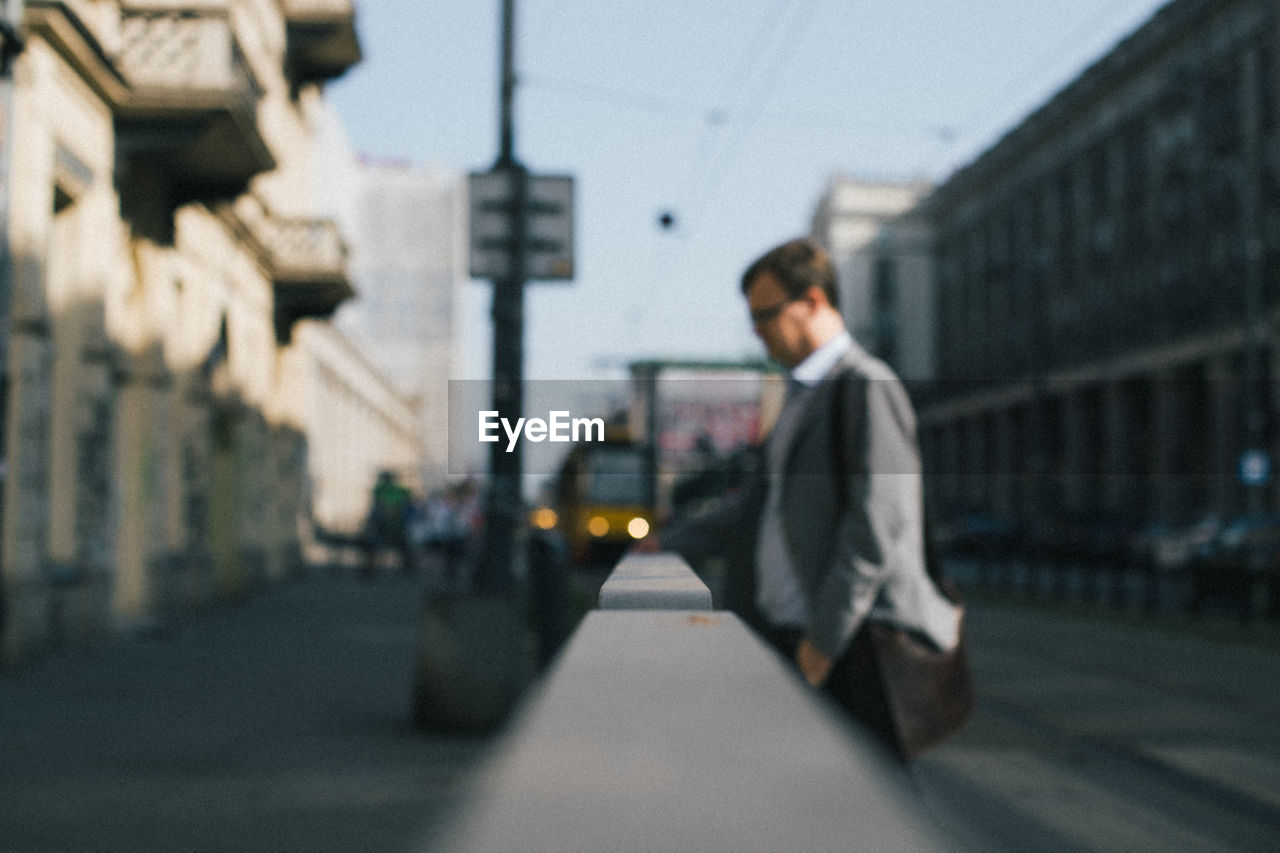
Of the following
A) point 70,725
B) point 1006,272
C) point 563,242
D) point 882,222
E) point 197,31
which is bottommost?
point 70,725

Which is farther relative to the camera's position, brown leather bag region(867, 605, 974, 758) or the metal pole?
the metal pole

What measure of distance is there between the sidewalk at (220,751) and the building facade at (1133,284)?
26.3 meters

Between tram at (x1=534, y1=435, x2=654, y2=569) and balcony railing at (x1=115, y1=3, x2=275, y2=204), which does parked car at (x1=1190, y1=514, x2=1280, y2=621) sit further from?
tram at (x1=534, y1=435, x2=654, y2=569)

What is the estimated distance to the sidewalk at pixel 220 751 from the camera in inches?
233

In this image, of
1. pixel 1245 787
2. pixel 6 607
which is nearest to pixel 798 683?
pixel 1245 787

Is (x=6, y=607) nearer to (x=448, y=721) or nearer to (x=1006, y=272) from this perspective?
(x=448, y=721)

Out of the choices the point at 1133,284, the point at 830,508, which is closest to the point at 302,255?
the point at 830,508

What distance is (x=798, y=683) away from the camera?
1.42 metres

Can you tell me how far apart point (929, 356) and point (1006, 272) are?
18292 millimetres

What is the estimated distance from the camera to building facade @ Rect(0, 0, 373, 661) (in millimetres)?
12633

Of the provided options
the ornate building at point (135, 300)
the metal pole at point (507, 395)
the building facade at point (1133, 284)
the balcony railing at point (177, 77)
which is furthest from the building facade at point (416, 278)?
the metal pole at point (507, 395)

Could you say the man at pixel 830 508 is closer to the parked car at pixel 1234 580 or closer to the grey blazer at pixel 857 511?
the grey blazer at pixel 857 511

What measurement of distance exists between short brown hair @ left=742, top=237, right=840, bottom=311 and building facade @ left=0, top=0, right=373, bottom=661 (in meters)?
7.55

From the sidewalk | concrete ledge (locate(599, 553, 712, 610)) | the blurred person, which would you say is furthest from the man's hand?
the blurred person
